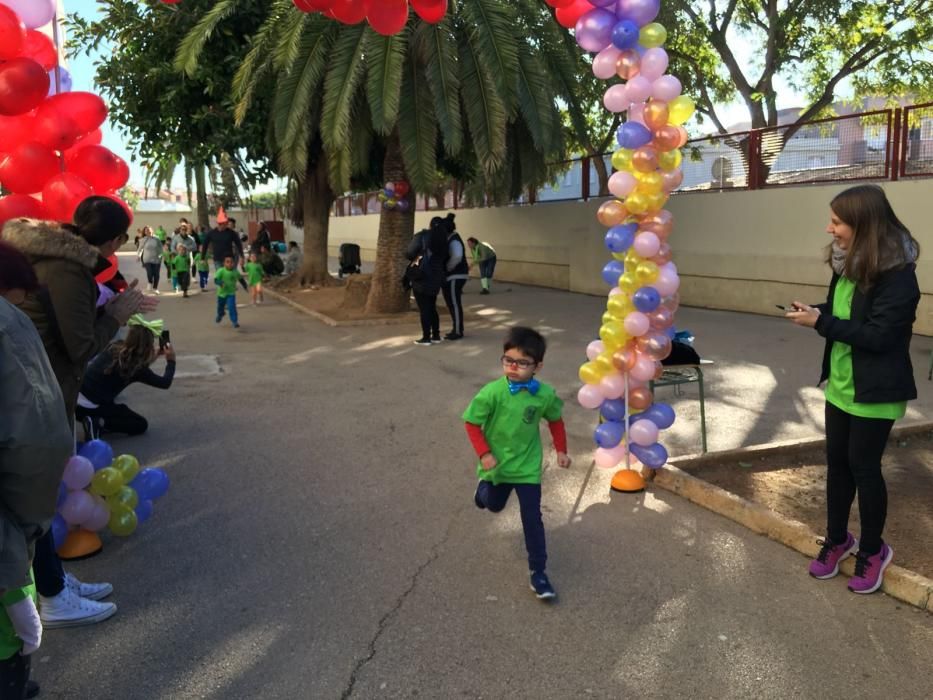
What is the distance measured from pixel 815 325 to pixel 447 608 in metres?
2.04

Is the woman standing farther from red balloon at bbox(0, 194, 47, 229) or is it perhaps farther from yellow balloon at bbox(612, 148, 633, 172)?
red balloon at bbox(0, 194, 47, 229)

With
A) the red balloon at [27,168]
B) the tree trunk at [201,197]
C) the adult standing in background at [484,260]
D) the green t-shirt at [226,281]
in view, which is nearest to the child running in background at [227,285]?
the green t-shirt at [226,281]

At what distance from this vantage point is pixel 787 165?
13.0 metres

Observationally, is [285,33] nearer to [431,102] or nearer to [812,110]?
[431,102]

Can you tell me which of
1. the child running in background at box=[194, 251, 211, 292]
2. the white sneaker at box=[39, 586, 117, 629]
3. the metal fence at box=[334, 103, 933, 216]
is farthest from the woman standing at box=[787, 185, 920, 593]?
the child running in background at box=[194, 251, 211, 292]

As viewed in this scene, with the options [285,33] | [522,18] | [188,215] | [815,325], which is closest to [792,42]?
[522,18]

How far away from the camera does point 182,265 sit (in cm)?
1769

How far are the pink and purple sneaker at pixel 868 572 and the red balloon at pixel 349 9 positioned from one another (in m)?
4.49

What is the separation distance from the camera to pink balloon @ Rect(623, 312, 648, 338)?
16.3 ft

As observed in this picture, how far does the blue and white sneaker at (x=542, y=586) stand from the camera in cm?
357

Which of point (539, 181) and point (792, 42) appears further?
point (792, 42)

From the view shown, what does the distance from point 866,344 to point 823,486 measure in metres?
1.92

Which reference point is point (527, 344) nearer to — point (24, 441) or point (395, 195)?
point (24, 441)

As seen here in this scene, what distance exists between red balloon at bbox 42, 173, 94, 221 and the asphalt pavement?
5.84 ft
